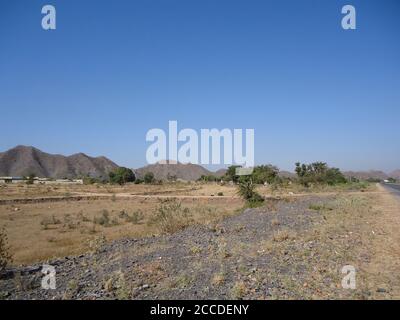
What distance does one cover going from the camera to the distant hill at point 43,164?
142m

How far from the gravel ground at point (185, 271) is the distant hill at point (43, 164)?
128947mm

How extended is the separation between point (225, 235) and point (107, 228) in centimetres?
1056

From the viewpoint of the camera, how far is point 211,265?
968cm

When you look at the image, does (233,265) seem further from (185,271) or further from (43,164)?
(43,164)

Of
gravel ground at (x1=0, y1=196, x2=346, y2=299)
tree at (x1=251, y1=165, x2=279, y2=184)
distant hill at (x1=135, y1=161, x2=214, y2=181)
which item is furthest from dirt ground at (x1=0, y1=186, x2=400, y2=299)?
distant hill at (x1=135, y1=161, x2=214, y2=181)

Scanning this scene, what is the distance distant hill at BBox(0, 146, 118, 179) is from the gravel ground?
129m

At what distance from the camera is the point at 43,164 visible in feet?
498

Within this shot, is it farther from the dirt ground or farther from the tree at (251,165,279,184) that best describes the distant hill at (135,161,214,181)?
the dirt ground

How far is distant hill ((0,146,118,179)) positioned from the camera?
141500 mm

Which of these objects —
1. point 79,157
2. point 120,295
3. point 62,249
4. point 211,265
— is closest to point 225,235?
point 211,265

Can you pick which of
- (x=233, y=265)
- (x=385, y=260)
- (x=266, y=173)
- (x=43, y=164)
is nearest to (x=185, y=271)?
(x=233, y=265)

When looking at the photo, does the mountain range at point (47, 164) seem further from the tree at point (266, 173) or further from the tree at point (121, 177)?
the tree at point (266, 173)
